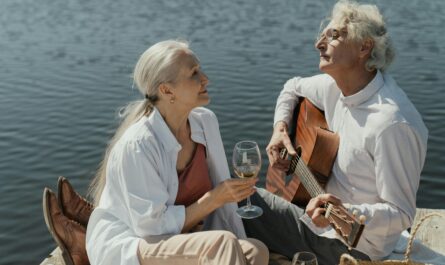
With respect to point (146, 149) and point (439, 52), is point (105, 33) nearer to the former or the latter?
point (439, 52)

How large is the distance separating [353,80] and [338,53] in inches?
8.7

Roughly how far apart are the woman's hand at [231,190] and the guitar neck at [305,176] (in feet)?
2.43

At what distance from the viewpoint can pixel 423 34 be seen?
521 inches

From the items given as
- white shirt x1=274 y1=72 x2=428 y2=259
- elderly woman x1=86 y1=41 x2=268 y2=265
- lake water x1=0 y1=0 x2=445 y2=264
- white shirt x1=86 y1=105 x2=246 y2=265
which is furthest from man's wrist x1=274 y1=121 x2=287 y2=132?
lake water x1=0 y1=0 x2=445 y2=264

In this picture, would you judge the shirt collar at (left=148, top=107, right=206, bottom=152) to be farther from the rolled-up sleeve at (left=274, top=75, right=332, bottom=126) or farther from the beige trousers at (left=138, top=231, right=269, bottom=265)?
the rolled-up sleeve at (left=274, top=75, right=332, bottom=126)

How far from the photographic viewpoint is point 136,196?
3.48 m

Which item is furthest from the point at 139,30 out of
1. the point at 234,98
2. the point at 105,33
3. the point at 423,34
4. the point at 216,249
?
the point at 216,249

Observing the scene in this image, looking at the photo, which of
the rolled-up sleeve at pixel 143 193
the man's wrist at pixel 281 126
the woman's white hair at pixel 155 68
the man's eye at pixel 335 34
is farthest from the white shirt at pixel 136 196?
the man's wrist at pixel 281 126

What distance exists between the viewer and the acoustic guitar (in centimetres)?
426

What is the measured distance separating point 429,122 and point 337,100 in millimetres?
5462

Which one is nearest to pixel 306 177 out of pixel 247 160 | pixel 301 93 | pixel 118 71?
pixel 247 160

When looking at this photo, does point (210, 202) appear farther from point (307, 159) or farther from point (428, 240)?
point (428, 240)

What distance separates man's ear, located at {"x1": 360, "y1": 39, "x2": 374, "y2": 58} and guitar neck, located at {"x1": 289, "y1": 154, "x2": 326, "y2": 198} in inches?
34.9

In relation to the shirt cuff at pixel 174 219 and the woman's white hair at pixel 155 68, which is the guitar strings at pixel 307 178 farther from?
the woman's white hair at pixel 155 68
